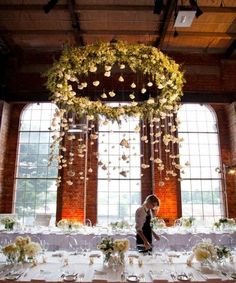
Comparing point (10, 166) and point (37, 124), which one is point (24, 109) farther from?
point (10, 166)

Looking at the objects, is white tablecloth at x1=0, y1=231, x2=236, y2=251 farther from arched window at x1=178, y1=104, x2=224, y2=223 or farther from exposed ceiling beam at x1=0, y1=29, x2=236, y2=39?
exposed ceiling beam at x1=0, y1=29, x2=236, y2=39

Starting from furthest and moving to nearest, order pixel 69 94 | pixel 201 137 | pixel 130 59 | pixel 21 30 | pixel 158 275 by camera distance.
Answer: pixel 201 137 → pixel 21 30 → pixel 69 94 → pixel 130 59 → pixel 158 275

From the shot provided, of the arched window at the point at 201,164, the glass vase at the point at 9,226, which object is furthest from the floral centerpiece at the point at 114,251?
the arched window at the point at 201,164

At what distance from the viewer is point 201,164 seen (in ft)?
36.2

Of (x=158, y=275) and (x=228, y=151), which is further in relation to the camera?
(x=228, y=151)

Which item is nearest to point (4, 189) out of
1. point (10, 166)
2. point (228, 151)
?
point (10, 166)

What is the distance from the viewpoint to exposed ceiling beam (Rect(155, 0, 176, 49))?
7.83 meters

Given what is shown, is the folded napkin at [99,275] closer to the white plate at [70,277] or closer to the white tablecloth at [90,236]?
the white plate at [70,277]

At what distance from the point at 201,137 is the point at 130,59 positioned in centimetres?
675

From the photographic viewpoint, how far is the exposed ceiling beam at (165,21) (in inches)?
308

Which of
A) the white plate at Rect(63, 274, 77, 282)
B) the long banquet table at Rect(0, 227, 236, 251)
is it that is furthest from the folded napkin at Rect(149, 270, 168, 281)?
the long banquet table at Rect(0, 227, 236, 251)

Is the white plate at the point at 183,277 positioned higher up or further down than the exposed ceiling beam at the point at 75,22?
further down

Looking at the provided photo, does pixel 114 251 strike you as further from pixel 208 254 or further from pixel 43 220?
pixel 43 220

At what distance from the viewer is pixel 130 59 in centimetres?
522
